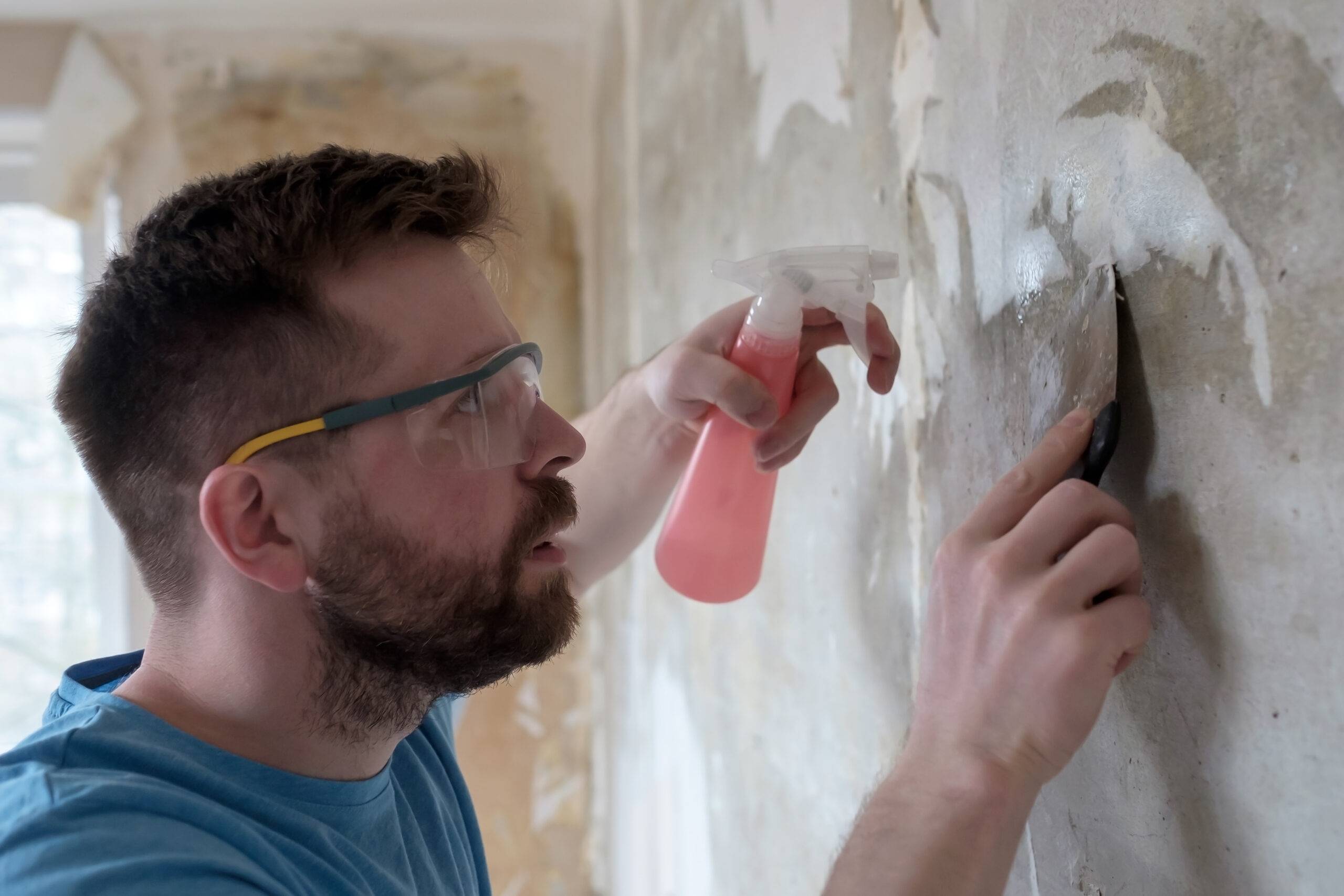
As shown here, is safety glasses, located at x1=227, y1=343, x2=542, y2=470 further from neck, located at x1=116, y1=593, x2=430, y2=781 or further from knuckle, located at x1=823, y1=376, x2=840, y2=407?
knuckle, located at x1=823, y1=376, x2=840, y2=407

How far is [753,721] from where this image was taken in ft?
4.52

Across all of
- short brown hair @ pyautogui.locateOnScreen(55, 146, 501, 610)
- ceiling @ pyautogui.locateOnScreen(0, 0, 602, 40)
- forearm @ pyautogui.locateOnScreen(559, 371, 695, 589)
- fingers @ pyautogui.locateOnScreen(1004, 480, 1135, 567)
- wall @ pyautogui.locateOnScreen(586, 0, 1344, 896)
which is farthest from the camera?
ceiling @ pyautogui.locateOnScreen(0, 0, 602, 40)

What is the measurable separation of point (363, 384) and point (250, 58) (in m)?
2.48

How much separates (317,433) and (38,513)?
8.66 ft

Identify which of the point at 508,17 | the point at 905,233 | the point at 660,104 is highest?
the point at 508,17

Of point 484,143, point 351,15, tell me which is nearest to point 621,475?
point 484,143

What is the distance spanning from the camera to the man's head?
863 millimetres

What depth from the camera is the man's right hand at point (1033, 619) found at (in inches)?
21.4

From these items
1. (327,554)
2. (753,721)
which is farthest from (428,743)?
(753,721)

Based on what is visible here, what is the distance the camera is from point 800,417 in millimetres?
875

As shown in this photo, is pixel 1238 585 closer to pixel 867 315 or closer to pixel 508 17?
pixel 867 315

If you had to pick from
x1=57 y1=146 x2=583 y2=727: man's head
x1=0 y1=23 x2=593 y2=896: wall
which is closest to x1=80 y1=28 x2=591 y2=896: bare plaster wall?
x1=0 y1=23 x2=593 y2=896: wall

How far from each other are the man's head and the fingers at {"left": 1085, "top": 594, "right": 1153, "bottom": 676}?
544mm

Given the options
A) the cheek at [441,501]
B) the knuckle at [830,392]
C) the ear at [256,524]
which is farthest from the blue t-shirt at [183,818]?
the knuckle at [830,392]
